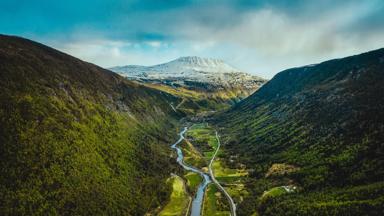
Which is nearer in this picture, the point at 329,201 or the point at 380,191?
the point at 380,191

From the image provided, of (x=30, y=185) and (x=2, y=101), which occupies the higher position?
(x=2, y=101)

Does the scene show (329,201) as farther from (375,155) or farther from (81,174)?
(81,174)

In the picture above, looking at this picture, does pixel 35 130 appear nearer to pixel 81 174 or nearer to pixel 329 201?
pixel 81 174

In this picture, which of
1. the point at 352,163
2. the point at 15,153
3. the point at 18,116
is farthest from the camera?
the point at 352,163

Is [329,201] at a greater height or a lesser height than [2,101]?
lesser

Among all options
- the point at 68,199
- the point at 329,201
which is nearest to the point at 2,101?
the point at 68,199

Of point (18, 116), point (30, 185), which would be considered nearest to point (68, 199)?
point (30, 185)

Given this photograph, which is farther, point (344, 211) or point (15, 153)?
point (15, 153)

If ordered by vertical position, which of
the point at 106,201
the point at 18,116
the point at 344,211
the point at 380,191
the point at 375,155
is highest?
the point at 18,116

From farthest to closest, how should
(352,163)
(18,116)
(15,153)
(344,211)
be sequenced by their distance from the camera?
(352,163) → (18,116) → (15,153) → (344,211)
